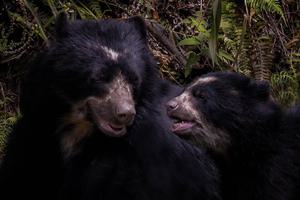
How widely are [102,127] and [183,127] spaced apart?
0.58m

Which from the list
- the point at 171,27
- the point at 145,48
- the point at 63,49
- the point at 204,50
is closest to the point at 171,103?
the point at 145,48

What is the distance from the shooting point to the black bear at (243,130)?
18.5 ft

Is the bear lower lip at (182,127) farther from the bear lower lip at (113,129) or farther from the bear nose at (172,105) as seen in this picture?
the bear lower lip at (113,129)

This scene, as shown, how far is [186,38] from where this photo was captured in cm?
847

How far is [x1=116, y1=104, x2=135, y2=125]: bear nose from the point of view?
5.35 metres

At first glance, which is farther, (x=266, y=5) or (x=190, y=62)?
(x=266, y=5)

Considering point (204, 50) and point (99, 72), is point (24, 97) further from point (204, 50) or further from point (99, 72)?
point (204, 50)

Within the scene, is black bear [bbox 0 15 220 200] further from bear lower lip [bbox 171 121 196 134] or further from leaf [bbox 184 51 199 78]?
leaf [bbox 184 51 199 78]

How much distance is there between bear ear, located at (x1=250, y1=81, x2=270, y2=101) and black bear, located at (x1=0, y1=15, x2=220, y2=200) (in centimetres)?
67

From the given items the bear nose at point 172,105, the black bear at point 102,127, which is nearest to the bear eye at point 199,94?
the bear nose at point 172,105

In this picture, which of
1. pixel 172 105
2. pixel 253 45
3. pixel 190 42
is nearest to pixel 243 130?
pixel 172 105

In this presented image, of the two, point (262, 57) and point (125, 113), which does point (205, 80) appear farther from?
point (262, 57)

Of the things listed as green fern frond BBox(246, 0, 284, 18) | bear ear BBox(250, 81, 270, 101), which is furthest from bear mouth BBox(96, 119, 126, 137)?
green fern frond BBox(246, 0, 284, 18)

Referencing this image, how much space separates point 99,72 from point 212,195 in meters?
1.27
